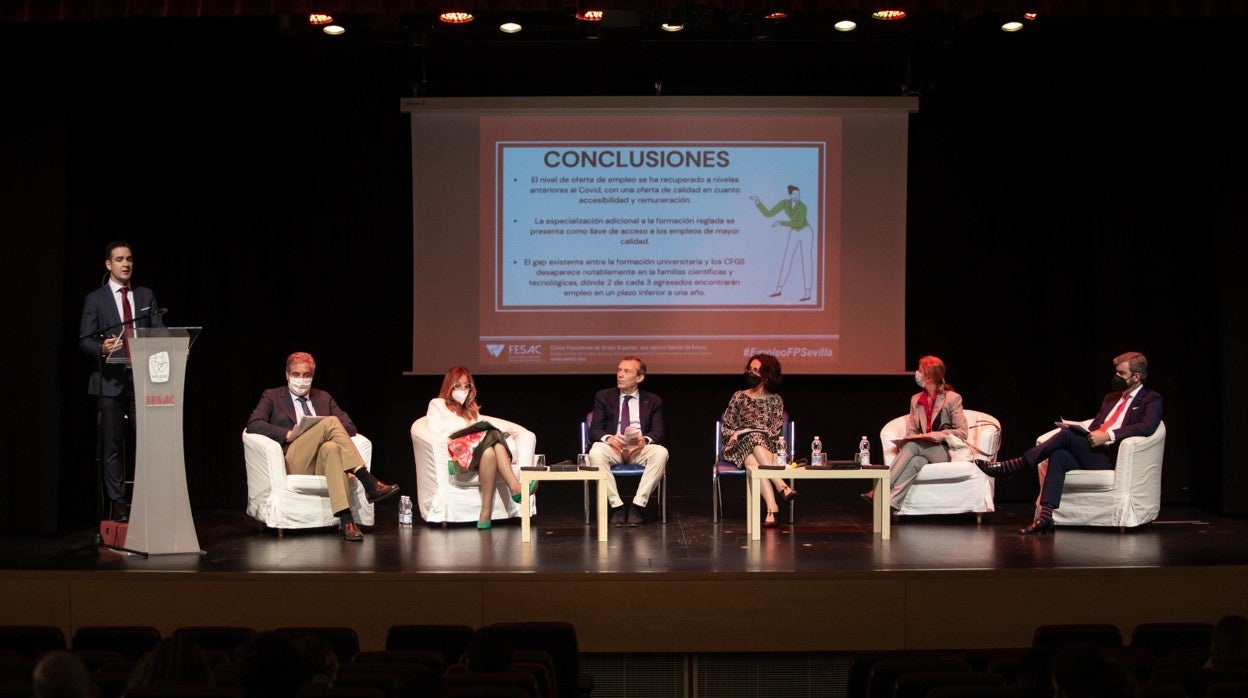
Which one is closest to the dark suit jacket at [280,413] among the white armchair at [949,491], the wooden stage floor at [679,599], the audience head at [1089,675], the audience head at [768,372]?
the wooden stage floor at [679,599]

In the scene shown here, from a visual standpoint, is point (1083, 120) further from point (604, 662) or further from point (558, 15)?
point (604, 662)

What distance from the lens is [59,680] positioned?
2508 millimetres

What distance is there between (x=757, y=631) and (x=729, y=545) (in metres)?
1.06

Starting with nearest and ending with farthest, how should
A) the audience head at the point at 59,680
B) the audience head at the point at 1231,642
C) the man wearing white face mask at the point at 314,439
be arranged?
the audience head at the point at 59,680 < the audience head at the point at 1231,642 < the man wearing white face mask at the point at 314,439

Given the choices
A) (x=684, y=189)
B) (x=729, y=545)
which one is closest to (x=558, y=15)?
(x=684, y=189)

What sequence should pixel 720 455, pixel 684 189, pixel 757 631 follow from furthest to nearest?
pixel 684 189 → pixel 720 455 → pixel 757 631

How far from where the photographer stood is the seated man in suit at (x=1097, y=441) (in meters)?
7.05

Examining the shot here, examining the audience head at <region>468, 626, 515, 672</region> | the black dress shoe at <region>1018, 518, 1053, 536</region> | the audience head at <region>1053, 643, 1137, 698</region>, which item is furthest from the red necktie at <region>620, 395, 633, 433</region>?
the audience head at <region>1053, 643, 1137, 698</region>

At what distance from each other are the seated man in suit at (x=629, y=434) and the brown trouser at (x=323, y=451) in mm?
1339

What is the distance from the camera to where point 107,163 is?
25.8 feet

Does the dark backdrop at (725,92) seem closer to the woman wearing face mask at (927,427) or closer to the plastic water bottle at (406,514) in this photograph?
the woman wearing face mask at (927,427)

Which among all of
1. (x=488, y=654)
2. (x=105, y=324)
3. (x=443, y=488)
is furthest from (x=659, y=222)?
(x=488, y=654)

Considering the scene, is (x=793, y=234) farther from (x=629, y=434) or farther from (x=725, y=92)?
(x=629, y=434)

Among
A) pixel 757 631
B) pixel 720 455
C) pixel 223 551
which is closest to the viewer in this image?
pixel 757 631
